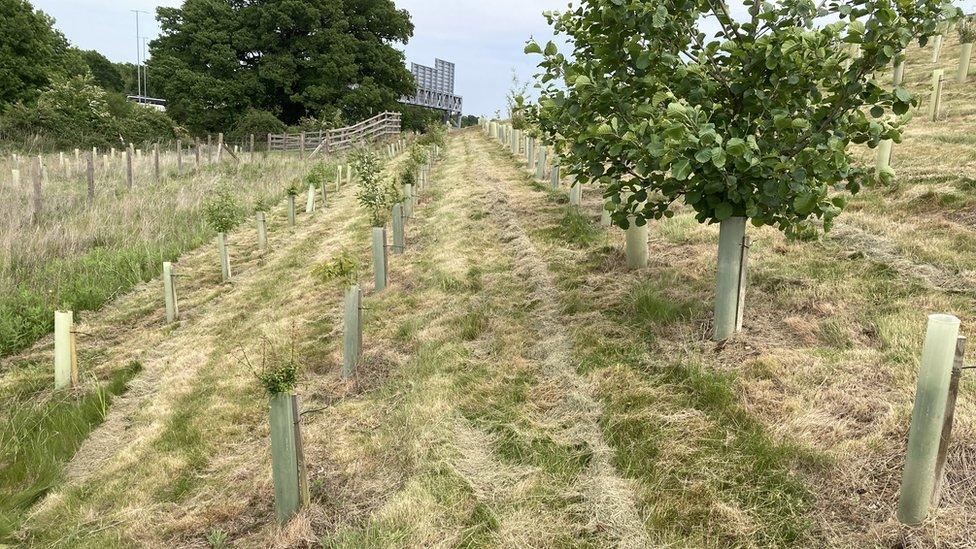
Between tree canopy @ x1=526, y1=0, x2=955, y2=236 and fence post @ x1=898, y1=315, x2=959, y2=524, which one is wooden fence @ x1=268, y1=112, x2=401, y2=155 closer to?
tree canopy @ x1=526, y1=0, x2=955, y2=236

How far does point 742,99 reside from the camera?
4.18m

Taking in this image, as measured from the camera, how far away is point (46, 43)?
3606 cm

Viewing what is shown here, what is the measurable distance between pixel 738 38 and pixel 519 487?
136 inches

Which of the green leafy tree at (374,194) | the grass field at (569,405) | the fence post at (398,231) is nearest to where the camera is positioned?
the grass field at (569,405)

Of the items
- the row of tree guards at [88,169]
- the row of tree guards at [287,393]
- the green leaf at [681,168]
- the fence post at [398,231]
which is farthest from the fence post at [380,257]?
the row of tree guards at [88,169]

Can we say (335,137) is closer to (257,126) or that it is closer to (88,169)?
(257,126)

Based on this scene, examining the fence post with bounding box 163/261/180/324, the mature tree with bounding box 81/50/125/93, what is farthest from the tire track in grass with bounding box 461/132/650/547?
the mature tree with bounding box 81/50/125/93

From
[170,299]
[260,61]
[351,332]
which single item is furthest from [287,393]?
[260,61]

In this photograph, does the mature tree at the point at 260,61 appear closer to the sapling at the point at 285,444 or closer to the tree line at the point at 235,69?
the tree line at the point at 235,69

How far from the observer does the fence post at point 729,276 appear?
171 inches

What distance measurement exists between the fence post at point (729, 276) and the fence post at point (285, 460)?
309 centimetres

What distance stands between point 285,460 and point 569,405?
1945mm

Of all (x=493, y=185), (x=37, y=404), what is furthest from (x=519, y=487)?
(x=493, y=185)

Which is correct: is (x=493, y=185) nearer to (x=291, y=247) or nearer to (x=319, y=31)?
(x=291, y=247)
